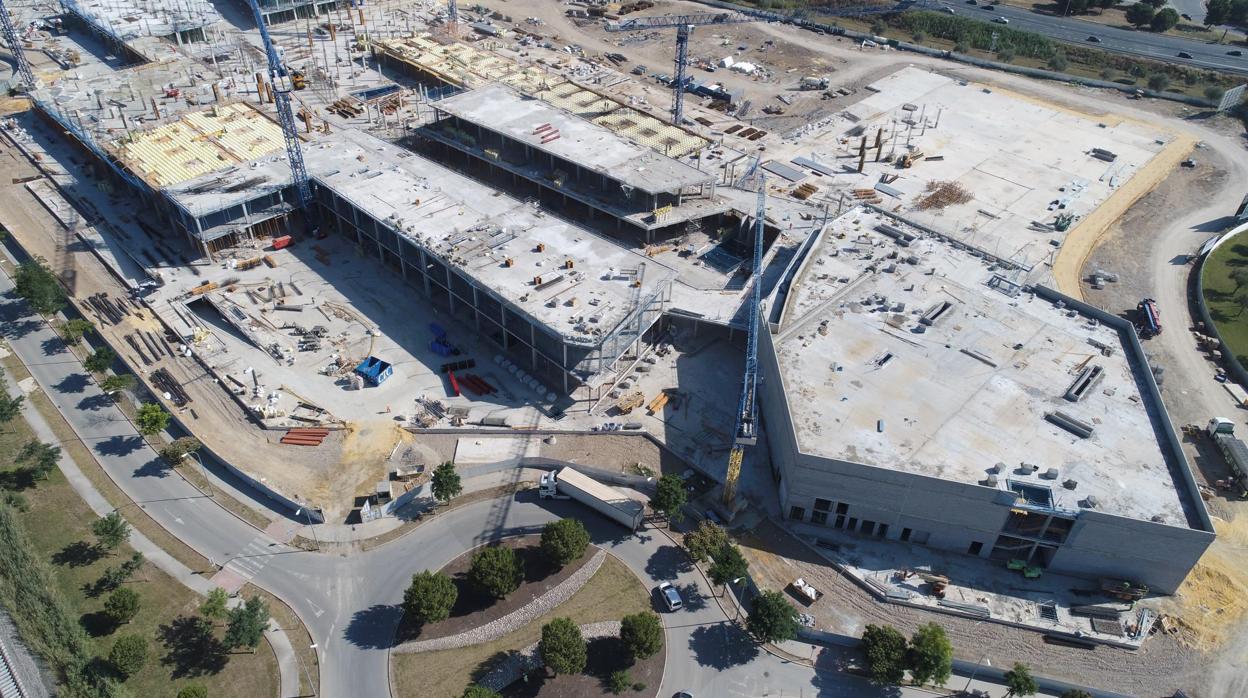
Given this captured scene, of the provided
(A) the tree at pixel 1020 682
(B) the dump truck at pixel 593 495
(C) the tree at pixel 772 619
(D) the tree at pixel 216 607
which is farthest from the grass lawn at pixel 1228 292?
(D) the tree at pixel 216 607

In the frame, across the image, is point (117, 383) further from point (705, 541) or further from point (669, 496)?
point (705, 541)

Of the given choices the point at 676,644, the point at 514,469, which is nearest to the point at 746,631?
the point at 676,644

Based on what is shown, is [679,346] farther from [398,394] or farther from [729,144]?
[729,144]

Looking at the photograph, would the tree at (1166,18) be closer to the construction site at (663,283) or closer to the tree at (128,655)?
the construction site at (663,283)

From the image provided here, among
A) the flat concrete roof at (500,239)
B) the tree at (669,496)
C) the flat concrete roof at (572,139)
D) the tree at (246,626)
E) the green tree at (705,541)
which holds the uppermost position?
the flat concrete roof at (572,139)

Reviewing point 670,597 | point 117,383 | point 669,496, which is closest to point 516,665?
point 670,597
